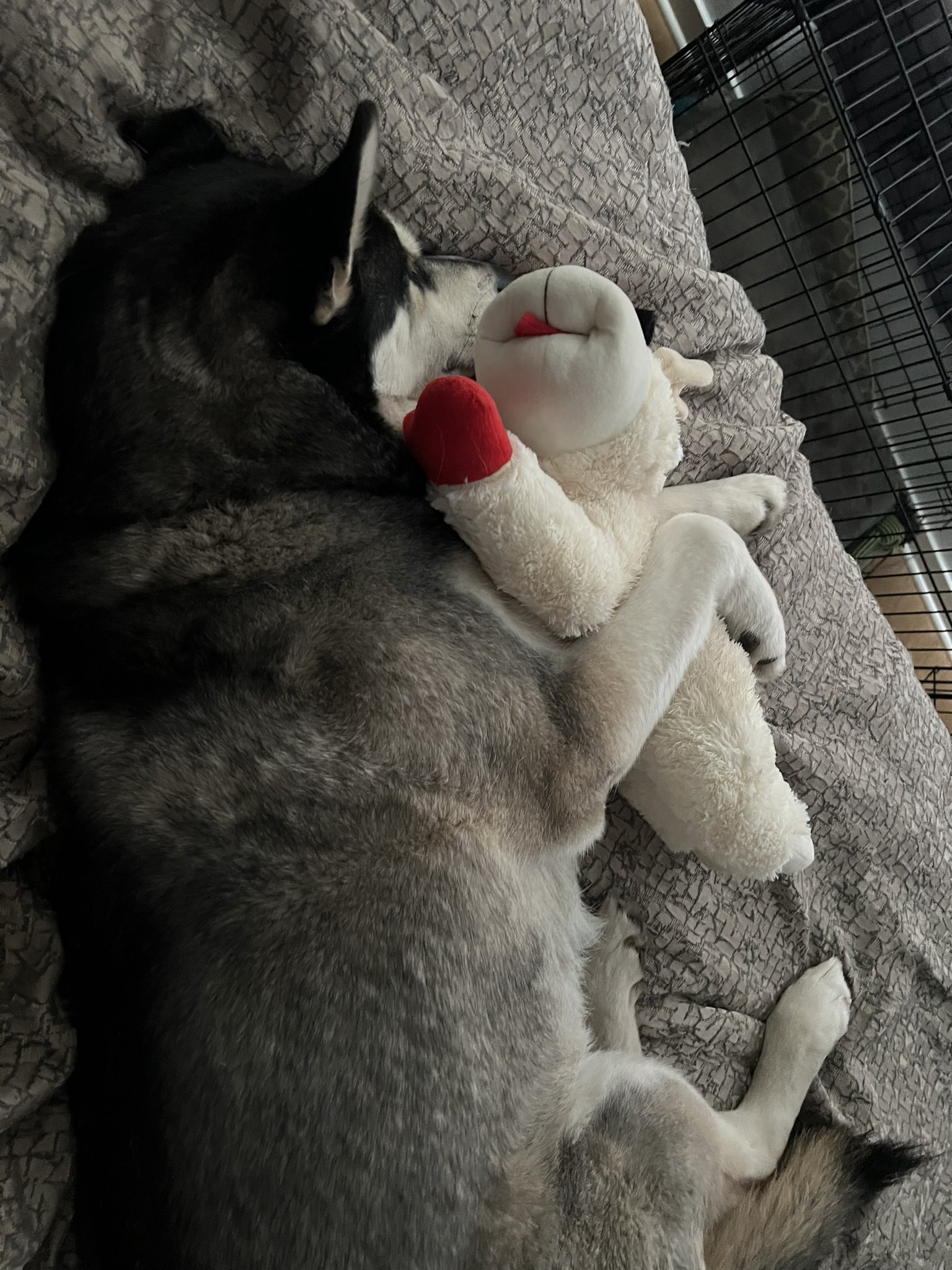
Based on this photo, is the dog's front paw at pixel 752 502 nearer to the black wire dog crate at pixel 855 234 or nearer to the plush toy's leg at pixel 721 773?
the plush toy's leg at pixel 721 773

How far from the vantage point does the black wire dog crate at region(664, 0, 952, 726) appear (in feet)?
9.11

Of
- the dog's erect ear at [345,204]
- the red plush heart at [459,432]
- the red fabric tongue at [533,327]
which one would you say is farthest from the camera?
the red fabric tongue at [533,327]

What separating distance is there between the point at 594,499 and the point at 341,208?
675 millimetres

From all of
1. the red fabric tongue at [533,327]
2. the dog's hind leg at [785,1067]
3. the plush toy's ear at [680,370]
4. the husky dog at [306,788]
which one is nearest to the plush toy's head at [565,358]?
the red fabric tongue at [533,327]

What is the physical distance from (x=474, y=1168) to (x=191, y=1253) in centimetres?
44

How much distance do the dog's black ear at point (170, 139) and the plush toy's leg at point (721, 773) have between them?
138 cm

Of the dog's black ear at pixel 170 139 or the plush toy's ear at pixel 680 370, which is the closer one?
the dog's black ear at pixel 170 139

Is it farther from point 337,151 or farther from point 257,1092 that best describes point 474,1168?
point 337,151

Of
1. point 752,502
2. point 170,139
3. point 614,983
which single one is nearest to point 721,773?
point 614,983

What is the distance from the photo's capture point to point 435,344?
1.64 m

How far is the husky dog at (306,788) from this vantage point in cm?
123

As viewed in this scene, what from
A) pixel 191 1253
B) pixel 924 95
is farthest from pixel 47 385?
pixel 924 95

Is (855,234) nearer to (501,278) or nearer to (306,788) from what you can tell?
(501,278)

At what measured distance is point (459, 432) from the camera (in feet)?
4.34
